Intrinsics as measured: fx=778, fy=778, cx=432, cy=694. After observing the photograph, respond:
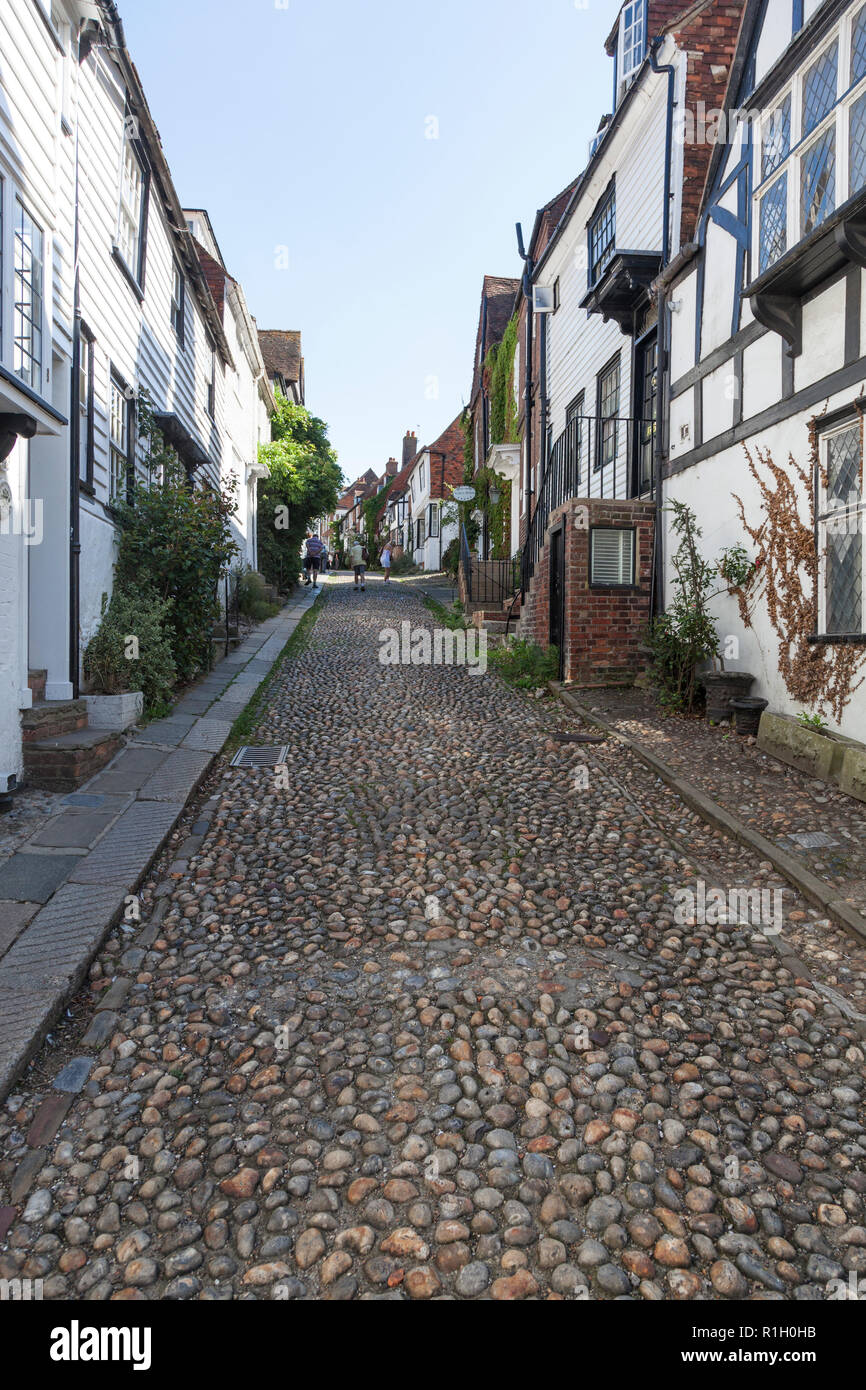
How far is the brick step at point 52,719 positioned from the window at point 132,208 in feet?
17.7

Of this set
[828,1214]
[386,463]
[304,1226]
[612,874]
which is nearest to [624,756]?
[612,874]

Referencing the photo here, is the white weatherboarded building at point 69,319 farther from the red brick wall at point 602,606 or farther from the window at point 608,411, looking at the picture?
the window at point 608,411

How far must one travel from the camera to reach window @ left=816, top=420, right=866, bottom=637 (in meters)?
6.14

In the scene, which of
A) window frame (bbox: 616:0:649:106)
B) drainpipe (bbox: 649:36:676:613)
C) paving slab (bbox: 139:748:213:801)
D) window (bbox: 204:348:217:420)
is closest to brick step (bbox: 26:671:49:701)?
paving slab (bbox: 139:748:213:801)

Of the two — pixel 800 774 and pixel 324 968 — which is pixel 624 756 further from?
pixel 324 968

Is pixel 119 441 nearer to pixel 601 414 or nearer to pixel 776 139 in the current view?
pixel 776 139

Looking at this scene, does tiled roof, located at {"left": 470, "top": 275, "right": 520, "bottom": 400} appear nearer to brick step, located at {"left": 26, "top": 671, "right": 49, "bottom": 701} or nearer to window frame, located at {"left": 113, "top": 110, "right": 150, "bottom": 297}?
window frame, located at {"left": 113, "top": 110, "right": 150, "bottom": 297}

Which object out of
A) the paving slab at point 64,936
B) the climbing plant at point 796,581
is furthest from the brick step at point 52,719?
the climbing plant at point 796,581

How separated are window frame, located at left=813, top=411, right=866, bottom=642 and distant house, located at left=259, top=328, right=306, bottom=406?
2580 cm

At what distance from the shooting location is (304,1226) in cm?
220

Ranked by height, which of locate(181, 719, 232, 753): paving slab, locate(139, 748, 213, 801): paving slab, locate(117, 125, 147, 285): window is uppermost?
locate(117, 125, 147, 285): window

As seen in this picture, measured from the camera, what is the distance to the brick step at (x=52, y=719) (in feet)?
19.5
